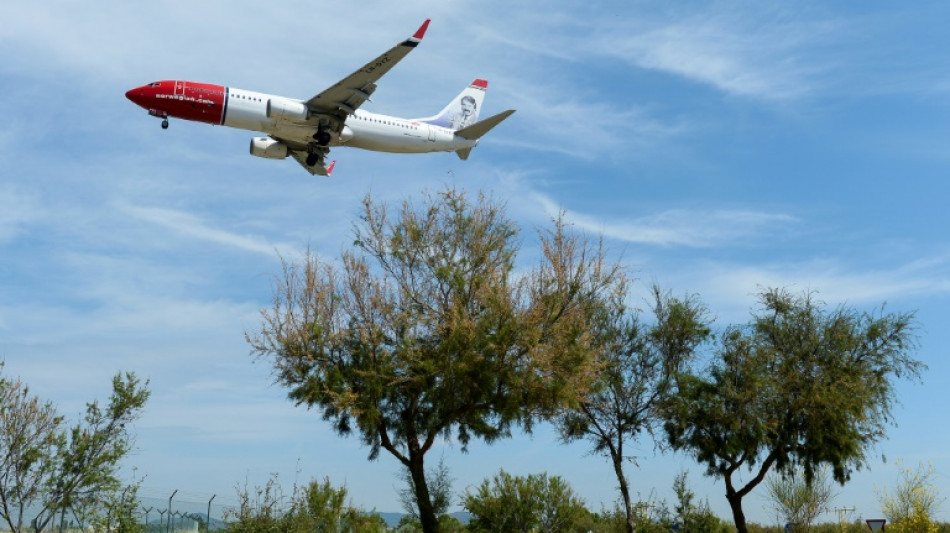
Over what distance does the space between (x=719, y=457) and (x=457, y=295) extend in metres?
17.1

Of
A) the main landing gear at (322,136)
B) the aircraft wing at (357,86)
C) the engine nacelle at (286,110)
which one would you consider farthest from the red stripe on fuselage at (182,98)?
the main landing gear at (322,136)

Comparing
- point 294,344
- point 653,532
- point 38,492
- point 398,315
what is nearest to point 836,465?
point 653,532

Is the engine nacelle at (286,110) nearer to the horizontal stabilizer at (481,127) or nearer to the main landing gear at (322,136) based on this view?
the main landing gear at (322,136)

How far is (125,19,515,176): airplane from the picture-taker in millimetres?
37156

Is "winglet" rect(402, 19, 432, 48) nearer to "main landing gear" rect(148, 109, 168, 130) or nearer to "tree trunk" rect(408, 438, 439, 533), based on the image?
"main landing gear" rect(148, 109, 168, 130)

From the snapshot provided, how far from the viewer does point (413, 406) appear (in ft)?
101

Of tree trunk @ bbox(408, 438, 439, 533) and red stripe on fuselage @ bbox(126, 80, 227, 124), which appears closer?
tree trunk @ bbox(408, 438, 439, 533)

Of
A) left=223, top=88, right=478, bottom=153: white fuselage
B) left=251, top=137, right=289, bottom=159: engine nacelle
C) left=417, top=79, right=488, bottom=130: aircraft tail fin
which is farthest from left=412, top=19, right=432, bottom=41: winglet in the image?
left=417, top=79, right=488, bottom=130: aircraft tail fin

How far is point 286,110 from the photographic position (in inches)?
1526

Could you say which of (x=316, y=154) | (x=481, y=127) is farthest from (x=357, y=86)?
(x=481, y=127)

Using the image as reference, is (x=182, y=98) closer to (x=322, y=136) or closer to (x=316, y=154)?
(x=322, y=136)

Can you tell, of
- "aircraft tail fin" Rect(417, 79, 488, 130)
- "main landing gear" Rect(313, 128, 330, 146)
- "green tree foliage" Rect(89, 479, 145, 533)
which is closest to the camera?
"green tree foliage" Rect(89, 479, 145, 533)

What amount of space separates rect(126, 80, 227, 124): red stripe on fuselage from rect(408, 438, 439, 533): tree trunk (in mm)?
15731

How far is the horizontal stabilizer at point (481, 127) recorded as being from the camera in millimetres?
42141
